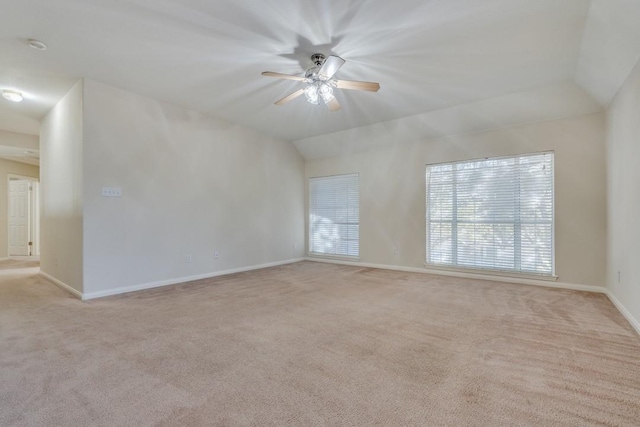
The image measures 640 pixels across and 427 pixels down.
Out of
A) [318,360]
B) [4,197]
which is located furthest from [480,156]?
[4,197]

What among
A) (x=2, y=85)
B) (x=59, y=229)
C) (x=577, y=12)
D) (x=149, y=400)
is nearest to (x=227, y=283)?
(x=59, y=229)

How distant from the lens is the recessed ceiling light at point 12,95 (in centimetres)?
379

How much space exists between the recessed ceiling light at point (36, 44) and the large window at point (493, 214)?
16.8 feet

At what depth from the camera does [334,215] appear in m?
6.31

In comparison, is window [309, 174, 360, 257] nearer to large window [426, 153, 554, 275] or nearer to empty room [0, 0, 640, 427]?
empty room [0, 0, 640, 427]

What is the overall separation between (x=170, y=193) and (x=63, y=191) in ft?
4.40

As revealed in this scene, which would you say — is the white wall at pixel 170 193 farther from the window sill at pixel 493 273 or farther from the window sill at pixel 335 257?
the window sill at pixel 493 273

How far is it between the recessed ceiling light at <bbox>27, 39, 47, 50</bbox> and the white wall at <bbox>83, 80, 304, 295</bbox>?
2.34 ft

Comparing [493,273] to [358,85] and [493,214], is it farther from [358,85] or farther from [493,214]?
[358,85]

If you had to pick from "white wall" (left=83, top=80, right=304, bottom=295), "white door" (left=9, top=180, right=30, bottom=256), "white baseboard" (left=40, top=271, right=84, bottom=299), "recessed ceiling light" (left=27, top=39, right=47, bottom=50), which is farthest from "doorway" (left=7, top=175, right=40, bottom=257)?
"recessed ceiling light" (left=27, top=39, right=47, bottom=50)

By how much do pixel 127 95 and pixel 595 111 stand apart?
608cm

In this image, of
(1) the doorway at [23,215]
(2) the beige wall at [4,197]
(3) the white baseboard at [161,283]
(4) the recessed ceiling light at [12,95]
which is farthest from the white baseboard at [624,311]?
(1) the doorway at [23,215]

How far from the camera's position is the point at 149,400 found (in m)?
1.60

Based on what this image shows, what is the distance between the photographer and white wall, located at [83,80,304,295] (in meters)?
3.64
